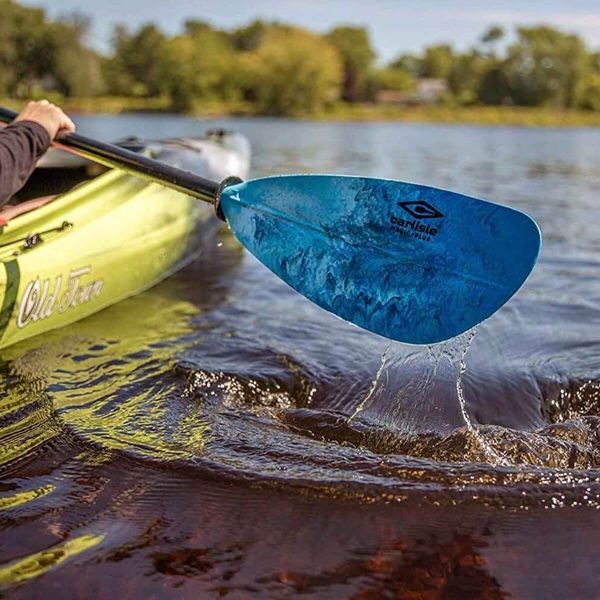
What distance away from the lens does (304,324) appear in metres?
4.86

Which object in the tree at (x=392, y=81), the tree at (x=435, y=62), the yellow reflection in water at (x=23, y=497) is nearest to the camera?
the yellow reflection in water at (x=23, y=497)

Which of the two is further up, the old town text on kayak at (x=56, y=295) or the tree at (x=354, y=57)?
the tree at (x=354, y=57)

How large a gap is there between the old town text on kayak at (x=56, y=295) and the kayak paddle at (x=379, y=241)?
2.26ft

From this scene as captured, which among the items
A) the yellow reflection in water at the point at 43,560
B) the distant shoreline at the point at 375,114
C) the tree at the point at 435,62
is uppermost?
the tree at the point at 435,62

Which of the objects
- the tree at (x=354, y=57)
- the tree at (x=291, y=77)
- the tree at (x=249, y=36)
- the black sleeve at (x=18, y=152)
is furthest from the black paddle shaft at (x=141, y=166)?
the tree at (x=249, y=36)

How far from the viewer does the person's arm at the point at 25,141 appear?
3.28 m

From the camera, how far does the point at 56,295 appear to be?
4.13 metres

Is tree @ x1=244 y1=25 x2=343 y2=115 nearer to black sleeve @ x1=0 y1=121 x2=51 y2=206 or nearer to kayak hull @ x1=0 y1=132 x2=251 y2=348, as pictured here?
kayak hull @ x1=0 y1=132 x2=251 y2=348

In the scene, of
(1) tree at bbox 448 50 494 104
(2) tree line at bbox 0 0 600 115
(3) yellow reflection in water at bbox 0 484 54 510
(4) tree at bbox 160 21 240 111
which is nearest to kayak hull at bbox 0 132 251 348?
(3) yellow reflection in water at bbox 0 484 54 510

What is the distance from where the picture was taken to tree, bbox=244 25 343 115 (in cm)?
6097

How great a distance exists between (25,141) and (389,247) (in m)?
1.62

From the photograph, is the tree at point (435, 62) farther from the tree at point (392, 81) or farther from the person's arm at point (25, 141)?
the person's arm at point (25, 141)

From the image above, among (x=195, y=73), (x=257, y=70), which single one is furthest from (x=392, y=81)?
(x=195, y=73)

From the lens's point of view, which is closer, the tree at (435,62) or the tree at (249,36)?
the tree at (249,36)
